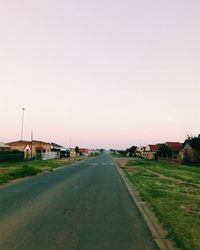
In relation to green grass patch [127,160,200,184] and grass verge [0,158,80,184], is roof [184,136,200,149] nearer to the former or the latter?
green grass patch [127,160,200,184]

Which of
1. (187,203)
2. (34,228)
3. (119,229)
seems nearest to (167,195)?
(187,203)

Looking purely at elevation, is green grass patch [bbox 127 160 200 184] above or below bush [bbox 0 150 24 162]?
below

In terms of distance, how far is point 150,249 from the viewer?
7.83 meters

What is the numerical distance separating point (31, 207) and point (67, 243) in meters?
Result: 5.52

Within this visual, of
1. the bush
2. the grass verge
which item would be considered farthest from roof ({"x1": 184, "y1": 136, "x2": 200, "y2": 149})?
the grass verge

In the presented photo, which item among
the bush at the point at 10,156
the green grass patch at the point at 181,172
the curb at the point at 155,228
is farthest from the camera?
the bush at the point at 10,156

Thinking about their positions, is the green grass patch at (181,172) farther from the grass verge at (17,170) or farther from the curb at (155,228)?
the curb at (155,228)

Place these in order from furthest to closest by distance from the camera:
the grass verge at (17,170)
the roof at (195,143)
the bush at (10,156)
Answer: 1. the roof at (195,143)
2. the bush at (10,156)
3. the grass verge at (17,170)

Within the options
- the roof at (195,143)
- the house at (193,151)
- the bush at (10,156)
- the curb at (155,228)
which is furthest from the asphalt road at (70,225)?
the roof at (195,143)

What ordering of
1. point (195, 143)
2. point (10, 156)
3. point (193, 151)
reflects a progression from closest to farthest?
point (10, 156)
point (195, 143)
point (193, 151)

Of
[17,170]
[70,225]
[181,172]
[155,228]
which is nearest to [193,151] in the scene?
[181,172]

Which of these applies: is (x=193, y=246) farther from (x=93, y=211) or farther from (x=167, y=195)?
(x=167, y=195)

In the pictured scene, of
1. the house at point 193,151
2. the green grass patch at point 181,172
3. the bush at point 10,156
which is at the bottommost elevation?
the green grass patch at point 181,172

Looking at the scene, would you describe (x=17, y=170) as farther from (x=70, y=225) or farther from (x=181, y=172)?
(x=70, y=225)
